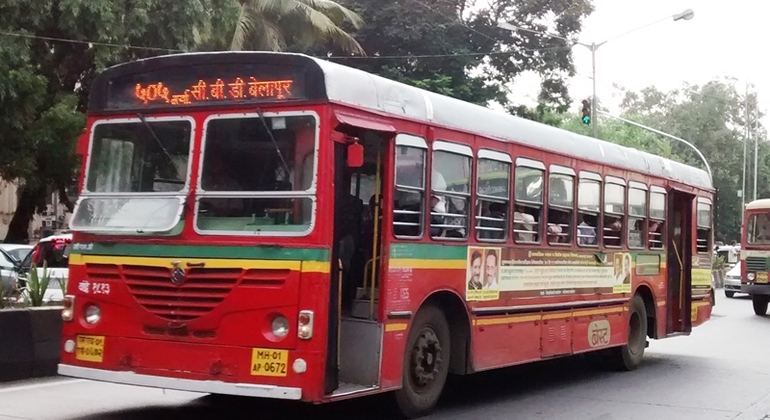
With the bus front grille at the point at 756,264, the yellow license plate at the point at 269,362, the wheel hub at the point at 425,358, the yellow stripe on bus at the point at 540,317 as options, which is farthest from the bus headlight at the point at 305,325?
the bus front grille at the point at 756,264

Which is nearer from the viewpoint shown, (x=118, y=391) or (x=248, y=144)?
(x=248, y=144)

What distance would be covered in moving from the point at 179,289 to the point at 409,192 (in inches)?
86.1

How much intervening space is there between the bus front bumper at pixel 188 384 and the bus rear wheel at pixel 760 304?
70.5 feet

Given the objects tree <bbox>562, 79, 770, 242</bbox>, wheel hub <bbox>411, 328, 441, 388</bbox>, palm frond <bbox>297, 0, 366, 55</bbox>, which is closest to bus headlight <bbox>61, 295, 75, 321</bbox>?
wheel hub <bbox>411, 328, 441, 388</bbox>

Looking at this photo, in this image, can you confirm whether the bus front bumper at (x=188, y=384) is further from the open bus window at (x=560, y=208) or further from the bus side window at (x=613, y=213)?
the bus side window at (x=613, y=213)

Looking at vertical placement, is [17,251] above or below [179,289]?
above

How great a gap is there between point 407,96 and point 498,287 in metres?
2.49

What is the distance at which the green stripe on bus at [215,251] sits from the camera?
768cm

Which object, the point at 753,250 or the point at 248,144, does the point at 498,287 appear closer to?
the point at 248,144

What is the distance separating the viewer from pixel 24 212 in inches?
1025

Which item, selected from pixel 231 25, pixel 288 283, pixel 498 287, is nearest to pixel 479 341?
pixel 498 287

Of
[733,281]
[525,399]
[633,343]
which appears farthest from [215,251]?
[733,281]

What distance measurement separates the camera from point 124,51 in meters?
21.3

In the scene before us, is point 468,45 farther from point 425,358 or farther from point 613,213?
point 425,358
